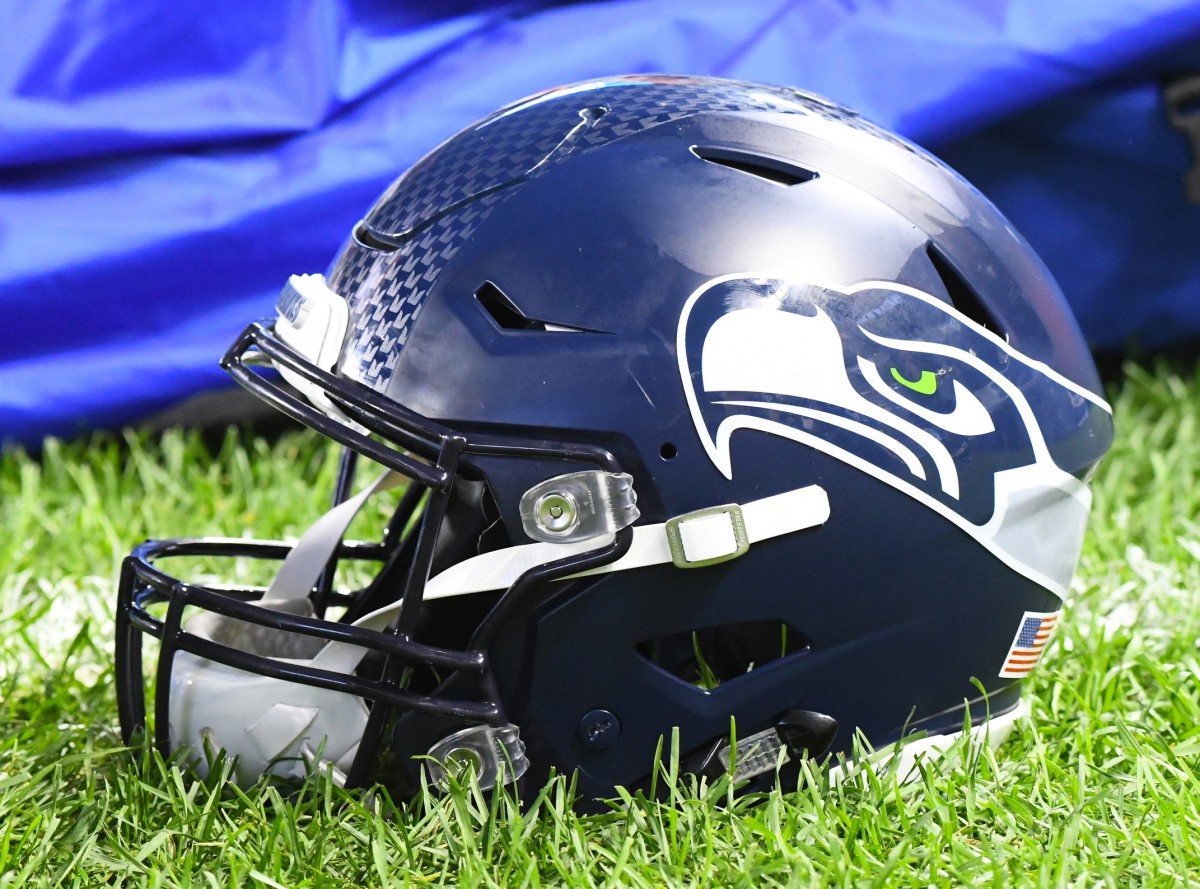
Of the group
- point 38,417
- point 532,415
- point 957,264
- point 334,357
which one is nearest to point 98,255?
point 38,417

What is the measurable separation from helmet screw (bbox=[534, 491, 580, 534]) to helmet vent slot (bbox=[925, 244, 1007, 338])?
17.0 inches

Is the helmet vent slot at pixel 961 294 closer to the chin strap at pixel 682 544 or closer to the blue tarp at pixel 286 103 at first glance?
the chin strap at pixel 682 544

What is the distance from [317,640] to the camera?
1.67 meters

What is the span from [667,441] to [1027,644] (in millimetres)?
498

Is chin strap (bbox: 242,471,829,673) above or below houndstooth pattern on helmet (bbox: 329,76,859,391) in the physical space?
below

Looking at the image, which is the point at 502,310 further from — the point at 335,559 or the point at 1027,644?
the point at 1027,644

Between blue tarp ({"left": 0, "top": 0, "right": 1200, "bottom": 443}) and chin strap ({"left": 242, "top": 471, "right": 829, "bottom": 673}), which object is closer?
chin strap ({"left": 242, "top": 471, "right": 829, "bottom": 673})

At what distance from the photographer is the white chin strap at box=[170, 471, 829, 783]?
4.33 ft

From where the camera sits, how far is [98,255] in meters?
2.53

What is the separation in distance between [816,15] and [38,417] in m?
1.63

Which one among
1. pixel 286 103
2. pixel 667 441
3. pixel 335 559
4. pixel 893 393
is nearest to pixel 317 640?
pixel 335 559

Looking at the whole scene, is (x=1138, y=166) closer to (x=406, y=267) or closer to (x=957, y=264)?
→ (x=957, y=264)

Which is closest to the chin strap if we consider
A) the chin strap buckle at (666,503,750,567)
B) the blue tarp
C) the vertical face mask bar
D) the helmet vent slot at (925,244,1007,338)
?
the chin strap buckle at (666,503,750,567)

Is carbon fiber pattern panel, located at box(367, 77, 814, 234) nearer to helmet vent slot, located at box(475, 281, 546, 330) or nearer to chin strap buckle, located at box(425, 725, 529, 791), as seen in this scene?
helmet vent slot, located at box(475, 281, 546, 330)
